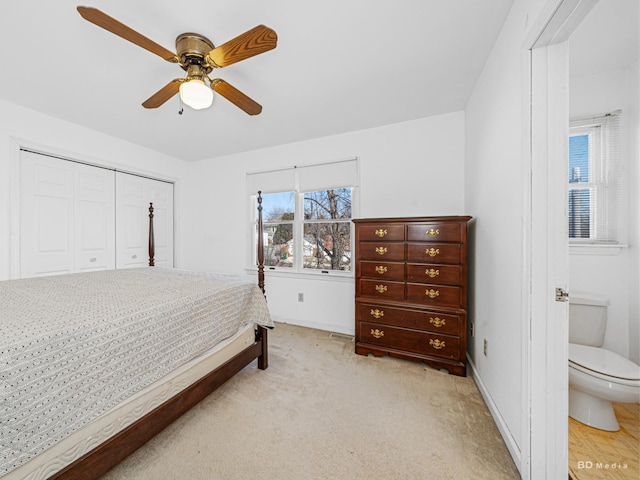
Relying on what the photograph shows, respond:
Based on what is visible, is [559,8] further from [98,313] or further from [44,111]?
[44,111]

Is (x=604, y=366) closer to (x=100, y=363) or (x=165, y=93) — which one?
(x=100, y=363)

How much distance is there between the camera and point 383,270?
2383 millimetres

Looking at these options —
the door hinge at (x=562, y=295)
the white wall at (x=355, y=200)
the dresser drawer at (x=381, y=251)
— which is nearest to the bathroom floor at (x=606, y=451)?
the door hinge at (x=562, y=295)

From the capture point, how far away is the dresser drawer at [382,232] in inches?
91.4

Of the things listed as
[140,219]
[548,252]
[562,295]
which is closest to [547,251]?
[548,252]

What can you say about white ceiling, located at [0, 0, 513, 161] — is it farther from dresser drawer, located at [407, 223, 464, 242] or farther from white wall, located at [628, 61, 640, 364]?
dresser drawer, located at [407, 223, 464, 242]

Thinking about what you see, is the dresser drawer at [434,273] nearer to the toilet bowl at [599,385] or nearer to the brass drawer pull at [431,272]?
the brass drawer pull at [431,272]

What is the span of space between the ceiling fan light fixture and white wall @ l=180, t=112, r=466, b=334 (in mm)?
1817

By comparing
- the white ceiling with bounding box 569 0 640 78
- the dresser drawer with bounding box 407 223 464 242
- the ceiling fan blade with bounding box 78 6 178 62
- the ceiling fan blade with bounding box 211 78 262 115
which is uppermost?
the white ceiling with bounding box 569 0 640 78

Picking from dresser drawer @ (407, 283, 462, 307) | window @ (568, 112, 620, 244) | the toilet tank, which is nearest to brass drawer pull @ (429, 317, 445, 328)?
dresser drawer @ (407, 283, 462, 307)

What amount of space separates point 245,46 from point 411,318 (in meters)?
2.33

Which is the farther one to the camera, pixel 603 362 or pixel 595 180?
pixel 595 180

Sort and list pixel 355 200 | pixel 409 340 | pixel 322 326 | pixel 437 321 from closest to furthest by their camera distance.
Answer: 1. pixel 437 321
2. pixel 409 340
3. pixel 355 200
4. pixel 322 326

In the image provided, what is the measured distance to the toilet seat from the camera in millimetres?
1335
